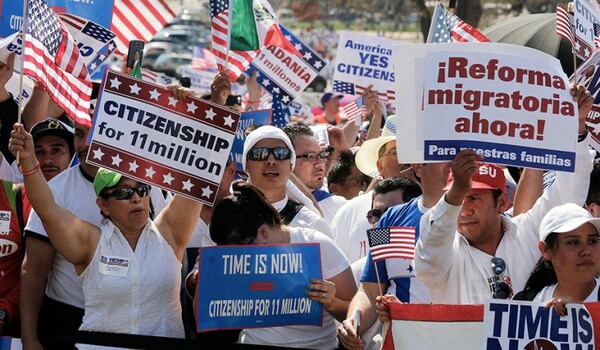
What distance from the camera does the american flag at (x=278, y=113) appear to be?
1205 centimetres

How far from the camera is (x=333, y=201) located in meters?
9.12

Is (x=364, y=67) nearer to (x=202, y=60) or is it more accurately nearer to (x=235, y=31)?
(x=235, y=31)

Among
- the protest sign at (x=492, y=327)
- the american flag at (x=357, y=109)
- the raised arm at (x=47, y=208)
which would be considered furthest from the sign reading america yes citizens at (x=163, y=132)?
the american flag at (x=357, y=109)

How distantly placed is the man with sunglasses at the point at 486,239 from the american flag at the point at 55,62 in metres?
2.59

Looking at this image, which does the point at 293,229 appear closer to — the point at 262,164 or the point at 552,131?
the point at 262,164

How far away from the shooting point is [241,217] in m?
6.70

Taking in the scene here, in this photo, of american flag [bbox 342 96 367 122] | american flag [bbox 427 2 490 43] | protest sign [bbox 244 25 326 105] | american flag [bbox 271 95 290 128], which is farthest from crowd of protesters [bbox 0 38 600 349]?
american flag [bbox 342 96 367 122]

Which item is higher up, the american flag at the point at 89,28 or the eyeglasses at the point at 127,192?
the american flag at the point at 89,28

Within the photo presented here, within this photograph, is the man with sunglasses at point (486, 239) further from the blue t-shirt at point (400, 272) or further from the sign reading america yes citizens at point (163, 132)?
the sign reading america yes citizens at point (163, 132)

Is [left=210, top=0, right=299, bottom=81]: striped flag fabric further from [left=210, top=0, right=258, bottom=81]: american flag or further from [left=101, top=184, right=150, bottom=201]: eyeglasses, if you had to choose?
[left=101, top=184, right=150, bottom=201]: eyeglasses

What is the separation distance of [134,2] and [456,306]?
17.0ft

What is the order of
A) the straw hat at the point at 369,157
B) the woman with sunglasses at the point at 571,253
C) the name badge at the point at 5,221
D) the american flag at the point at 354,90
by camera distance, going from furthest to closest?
the american flag at the point at 354,90
the straw hat at the point at 369,157
the name badge at the point at 5,221
the woman with sunglasses at the point at 571,253

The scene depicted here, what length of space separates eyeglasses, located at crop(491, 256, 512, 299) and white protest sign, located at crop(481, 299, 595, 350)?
334 millimetres

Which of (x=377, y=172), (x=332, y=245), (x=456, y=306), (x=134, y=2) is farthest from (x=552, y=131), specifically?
(x=134, y=2)
